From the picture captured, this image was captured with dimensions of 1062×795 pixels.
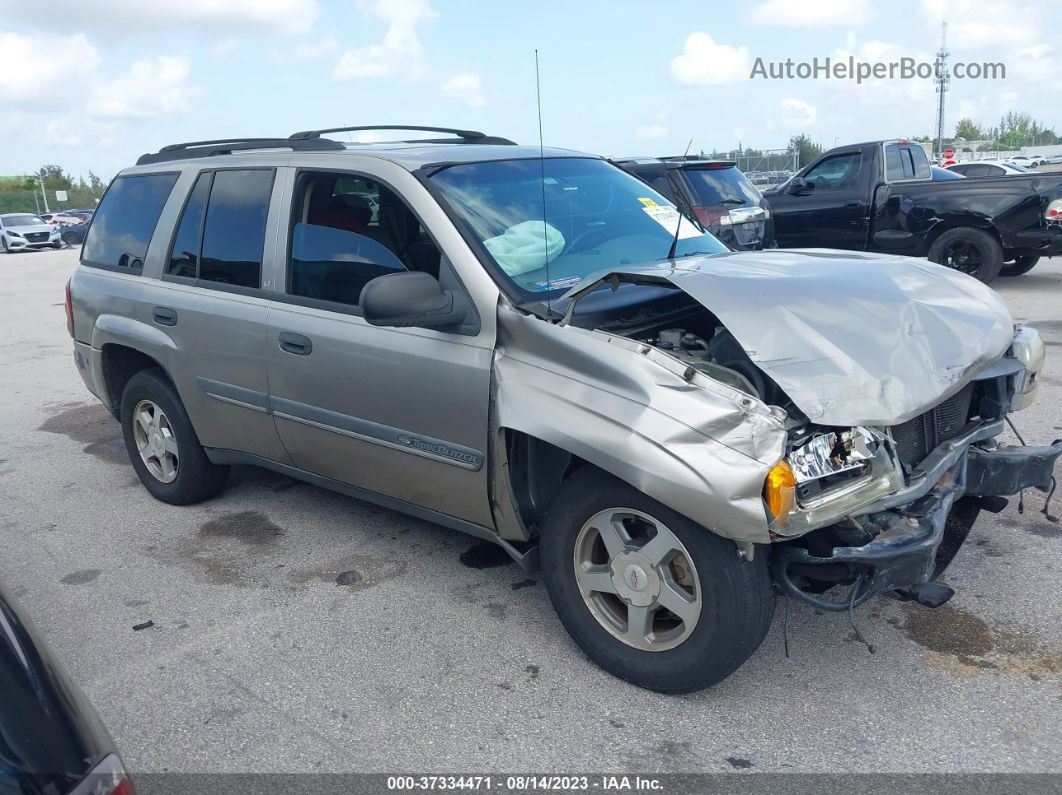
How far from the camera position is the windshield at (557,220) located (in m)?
3.53

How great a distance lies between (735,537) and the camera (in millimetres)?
2664

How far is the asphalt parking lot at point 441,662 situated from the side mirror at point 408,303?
1231mm

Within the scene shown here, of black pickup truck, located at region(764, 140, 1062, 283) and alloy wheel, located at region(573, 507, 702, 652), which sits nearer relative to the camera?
alloy wheel, located at region(573, 507, 702, 652)

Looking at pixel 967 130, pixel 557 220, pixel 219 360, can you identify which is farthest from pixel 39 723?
pixel 967 130

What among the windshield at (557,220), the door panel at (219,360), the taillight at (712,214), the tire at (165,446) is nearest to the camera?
the windshield at (557,220)

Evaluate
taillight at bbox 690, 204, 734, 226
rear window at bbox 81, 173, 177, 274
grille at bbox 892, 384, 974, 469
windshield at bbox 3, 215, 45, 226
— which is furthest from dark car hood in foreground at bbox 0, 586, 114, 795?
windshield at bbox 3, 215, 45, 226

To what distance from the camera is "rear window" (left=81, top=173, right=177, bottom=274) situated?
487 cm

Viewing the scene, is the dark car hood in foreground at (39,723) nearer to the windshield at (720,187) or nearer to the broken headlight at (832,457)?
the broken headlight at (832,457)

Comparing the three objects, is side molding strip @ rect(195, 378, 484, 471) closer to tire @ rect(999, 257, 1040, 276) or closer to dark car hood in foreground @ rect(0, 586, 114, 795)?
dark car hood in foreground @ rect(0, 586, 114, 795)

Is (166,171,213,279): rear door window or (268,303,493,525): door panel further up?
(166,171,213,279): rear door window

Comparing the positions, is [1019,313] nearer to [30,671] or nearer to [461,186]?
[461,186]

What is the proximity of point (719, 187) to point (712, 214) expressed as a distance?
1.45 ft

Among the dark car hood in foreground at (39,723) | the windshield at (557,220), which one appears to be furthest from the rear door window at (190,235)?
the dark car hood in foreground at (39,723)

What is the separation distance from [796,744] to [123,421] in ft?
13.3
